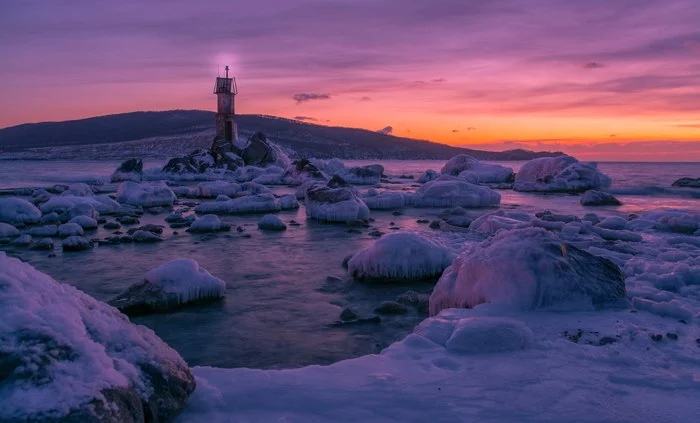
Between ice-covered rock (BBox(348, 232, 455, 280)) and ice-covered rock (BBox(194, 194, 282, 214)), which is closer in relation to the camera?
ice-covered rock (BBox(348, 232, 455, 280))

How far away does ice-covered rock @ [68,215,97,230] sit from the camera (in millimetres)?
15422

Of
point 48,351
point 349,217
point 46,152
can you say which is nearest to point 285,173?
point 349,217

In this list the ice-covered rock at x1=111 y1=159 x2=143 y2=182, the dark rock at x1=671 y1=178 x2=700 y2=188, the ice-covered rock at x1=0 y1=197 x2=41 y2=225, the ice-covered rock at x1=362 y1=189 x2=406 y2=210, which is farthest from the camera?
the ice-covered rock at x1=111 y1=159 x2=143 y2=182

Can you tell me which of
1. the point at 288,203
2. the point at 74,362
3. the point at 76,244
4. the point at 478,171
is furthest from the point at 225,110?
Answer: the point at 74,362

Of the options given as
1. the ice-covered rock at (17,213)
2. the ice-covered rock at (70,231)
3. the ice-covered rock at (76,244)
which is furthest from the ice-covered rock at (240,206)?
the ice-covered rock at (76,244)

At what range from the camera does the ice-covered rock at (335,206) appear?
17.0 meters

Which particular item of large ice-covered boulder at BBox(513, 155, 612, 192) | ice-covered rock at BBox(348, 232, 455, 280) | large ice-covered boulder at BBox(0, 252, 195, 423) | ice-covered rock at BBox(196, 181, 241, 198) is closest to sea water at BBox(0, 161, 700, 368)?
ice-covered rock at BBox(348, 232, 455, 280)

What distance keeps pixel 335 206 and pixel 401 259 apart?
866 centimetres

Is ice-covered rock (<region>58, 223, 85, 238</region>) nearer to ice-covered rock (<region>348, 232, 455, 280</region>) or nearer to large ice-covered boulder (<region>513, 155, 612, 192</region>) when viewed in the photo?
ice-covered rock (<region>348, 232, 455, 280</region>)

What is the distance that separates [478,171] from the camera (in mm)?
42406

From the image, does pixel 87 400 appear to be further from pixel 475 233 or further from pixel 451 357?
pixel 475 233

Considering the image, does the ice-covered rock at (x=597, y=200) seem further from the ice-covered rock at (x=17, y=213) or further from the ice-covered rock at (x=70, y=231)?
the ice-covered rock at (x=17, y=213)

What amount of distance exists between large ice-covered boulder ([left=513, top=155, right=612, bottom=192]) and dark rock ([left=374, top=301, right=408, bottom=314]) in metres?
29.1

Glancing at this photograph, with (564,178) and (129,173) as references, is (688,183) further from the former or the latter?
(129,173)
